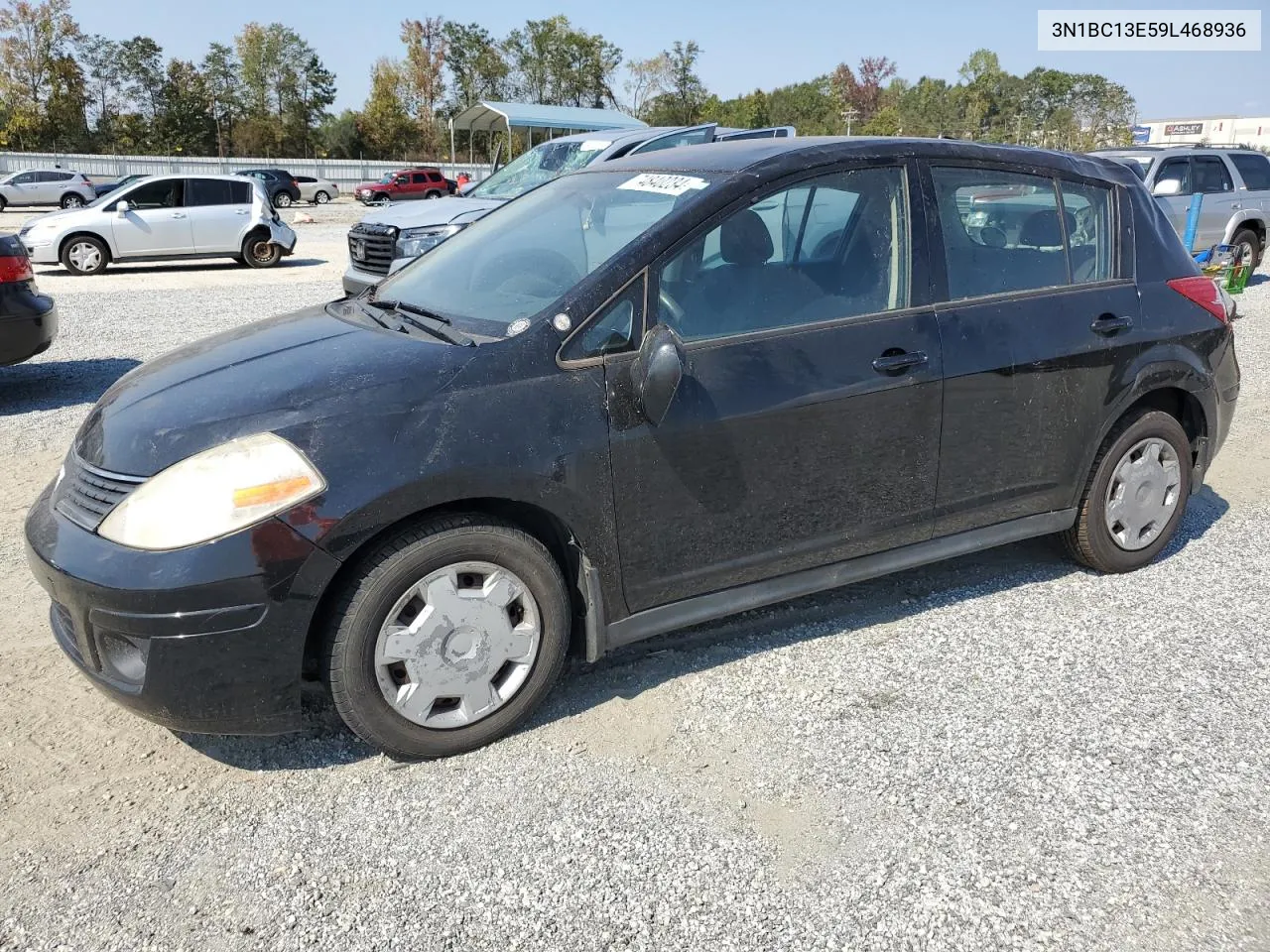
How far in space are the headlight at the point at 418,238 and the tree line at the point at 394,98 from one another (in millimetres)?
58930

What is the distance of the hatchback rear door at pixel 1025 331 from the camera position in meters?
3.77

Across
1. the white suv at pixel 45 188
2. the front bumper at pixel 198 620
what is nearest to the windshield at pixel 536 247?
the front bumper at pixel 198 620

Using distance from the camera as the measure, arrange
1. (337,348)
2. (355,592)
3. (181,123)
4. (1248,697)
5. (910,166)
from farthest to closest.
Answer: (181,123), (910,166), (1248,697), (337,348), (355,592)

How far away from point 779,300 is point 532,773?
1725mm

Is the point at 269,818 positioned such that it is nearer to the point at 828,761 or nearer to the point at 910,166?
the point at 828,761

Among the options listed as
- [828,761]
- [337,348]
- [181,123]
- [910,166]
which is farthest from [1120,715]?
[181,123]

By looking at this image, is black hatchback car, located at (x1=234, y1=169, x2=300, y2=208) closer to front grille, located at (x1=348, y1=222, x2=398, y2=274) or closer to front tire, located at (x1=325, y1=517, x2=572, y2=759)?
front grille, located at (x1=348, y1=222, x2=398, y2=274)

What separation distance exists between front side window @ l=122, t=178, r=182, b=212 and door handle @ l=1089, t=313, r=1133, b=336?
16.4 metres

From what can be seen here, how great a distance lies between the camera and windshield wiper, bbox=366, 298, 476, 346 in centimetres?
320

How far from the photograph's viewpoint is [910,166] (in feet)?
12.3

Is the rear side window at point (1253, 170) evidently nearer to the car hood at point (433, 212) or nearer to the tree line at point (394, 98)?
the car hood at point (433, 212)

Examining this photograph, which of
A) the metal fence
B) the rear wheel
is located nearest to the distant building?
the metal fence

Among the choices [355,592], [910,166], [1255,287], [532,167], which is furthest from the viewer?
[1255,287]

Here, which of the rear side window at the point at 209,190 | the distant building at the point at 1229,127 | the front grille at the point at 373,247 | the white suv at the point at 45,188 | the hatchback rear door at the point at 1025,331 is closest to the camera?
the hatchback rear door at the point at 1025,331
